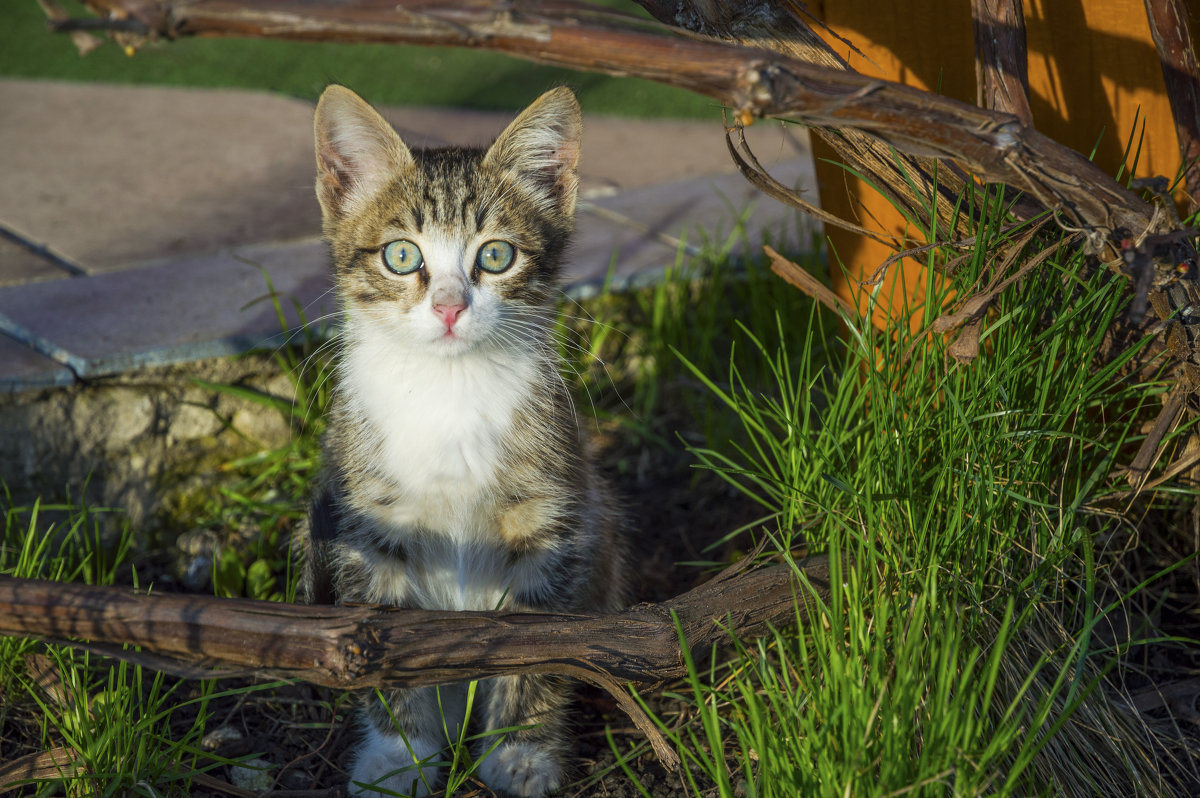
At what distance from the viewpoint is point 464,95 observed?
19.0 ft

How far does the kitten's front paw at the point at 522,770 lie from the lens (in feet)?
A: 7.39

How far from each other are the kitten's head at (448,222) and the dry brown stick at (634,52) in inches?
31.9

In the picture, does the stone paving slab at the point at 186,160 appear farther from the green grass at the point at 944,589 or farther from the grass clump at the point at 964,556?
the grass clump at the point at 964,556

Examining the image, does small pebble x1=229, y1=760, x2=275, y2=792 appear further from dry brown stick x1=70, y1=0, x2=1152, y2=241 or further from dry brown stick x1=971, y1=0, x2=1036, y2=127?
dry brown stick x1=971, y1=0, x2=1036, y2=127

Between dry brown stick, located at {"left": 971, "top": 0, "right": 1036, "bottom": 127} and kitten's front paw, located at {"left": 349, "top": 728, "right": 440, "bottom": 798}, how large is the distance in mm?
1890

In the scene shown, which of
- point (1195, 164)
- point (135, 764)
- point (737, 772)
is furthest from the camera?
point (1195, 164)

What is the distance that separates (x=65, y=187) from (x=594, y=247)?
2.27m

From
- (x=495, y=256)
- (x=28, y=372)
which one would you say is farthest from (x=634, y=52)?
(x=28, y=372)

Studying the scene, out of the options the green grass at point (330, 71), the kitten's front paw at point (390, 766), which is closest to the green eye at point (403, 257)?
the kitten's front paw at point (390, 766)

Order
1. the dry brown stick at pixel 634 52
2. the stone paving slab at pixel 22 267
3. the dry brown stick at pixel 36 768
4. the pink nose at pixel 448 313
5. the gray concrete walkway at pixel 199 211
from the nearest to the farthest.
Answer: the dry brown stick at pixel 634 52 < the dry brown stick at pixel 36 768 < the pink nose at pixel 448 313 < the gray concrete walkway at pixel 199 211 < the stone paving slab at pixel 22 267

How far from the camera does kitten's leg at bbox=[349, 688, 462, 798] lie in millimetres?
2248

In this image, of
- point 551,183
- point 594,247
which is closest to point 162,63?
point 594,247

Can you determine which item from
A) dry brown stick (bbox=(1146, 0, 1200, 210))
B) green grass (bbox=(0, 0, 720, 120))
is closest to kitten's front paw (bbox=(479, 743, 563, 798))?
dry brown stick (bbox=(1146, 0, 1200, 210))

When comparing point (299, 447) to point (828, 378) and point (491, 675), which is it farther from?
point (828, 378)
